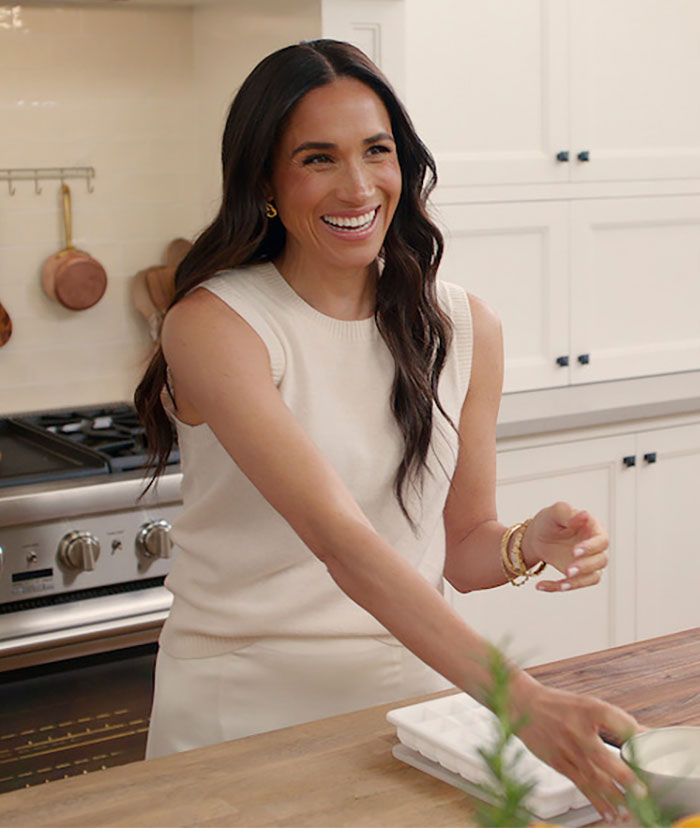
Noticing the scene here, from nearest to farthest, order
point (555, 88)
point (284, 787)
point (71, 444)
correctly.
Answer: point (284, 787), point (71, 444), point (555, 88)

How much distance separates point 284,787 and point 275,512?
0.48m

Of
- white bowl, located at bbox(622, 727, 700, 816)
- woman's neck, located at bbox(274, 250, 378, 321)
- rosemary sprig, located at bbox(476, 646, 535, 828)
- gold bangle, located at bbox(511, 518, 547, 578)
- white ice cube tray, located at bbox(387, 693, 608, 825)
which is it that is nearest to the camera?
rosemary sprig, located at bbox(476, 646, 535, 828)

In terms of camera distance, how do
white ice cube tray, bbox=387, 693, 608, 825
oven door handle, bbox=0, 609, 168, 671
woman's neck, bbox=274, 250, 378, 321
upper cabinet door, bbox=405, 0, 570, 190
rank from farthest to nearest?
upper cabinet door, bbox=405, 0, 570, 190, oven door handle, bbox=0, 609, 168, 671, woman's neck, bbox=274, 250, 378, 321, white ice cube tray, bbox=387, 693, 608, 825

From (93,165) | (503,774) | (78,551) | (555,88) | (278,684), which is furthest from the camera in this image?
(93,165)

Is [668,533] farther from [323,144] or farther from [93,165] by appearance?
[323,144]

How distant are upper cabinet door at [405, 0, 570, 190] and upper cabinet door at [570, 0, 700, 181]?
6cm

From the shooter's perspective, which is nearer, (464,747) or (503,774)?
(503,774)

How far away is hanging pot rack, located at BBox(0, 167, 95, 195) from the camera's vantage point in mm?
2814

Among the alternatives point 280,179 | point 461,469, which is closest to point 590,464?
point 461,469

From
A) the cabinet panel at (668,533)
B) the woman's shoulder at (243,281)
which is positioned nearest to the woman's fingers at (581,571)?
the woman's shoulder at (243,281)

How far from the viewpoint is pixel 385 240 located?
167cm

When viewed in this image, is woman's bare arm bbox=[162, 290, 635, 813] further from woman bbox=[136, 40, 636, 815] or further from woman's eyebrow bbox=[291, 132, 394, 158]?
woman's eyebrow bbox=[291, 132, 394, 158]

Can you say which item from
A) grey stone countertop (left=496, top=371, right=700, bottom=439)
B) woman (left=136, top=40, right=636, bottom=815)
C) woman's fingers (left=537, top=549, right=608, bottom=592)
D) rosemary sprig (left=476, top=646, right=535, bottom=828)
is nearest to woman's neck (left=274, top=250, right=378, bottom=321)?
woman (left=136, top=40, right=636, bottom=815)

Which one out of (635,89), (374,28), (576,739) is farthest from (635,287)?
(576,739)
